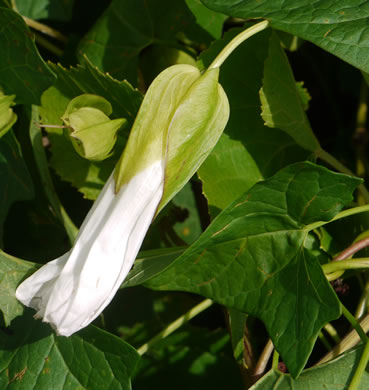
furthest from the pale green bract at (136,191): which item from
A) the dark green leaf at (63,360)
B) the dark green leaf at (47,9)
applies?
the dark green leaf at (47,9)

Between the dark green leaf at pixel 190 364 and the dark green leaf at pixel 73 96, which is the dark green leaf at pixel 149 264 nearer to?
the dark green leaf at pixel 73 96

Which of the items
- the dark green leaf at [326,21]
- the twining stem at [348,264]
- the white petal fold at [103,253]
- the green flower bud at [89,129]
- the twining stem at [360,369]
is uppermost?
the dark green leaf at [326,21]

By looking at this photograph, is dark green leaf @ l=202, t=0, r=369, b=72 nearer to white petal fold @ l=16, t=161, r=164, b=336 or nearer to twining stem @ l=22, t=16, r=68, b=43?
white petal fold @ l=16, t=161, r=164, b=336

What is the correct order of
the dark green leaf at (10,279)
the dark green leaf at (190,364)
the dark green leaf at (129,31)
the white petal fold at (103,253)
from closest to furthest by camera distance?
the white petal fold at (103,253) → the dark green leaf at (10,279) → the dark green leaf at (129,31) → the dark green leaf at (190,364)

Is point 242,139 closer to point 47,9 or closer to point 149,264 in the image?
point 149,264

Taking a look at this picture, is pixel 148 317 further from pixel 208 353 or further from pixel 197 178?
pixel 197 178

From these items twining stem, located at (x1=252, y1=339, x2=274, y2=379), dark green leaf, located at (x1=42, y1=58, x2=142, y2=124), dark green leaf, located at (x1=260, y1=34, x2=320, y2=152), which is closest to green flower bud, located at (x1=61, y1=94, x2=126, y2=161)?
dark green leaf, located at (x1=42, y1=58, x2=142, y2=124)
